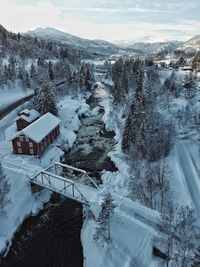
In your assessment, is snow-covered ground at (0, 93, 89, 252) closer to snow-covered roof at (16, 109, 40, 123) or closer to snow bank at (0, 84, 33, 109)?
snow-covered roof at (16, 109, 40, 123)

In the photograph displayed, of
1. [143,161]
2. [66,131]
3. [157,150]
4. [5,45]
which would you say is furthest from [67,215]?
[5,45]

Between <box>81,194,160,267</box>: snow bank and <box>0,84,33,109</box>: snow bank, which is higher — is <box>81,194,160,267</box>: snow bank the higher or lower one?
the lower one

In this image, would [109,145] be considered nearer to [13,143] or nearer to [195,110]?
[13,143]

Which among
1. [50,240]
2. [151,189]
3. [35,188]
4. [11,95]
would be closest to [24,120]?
[35,188]

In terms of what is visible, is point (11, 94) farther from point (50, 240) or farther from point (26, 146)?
point (50, 240)

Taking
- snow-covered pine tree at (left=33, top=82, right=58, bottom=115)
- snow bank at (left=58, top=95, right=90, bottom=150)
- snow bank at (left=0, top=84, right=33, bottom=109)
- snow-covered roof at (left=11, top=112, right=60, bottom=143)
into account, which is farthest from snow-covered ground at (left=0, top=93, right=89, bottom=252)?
snow bank at (left=0, top=84, right=33, bottom=109)

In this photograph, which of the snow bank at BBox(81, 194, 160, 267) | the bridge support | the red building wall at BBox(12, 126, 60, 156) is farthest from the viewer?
the red building wall at BBox(12, 126, 60, 156)

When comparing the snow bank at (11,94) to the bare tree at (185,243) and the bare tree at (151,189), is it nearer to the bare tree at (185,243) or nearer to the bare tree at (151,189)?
the bare tree at (151,189)

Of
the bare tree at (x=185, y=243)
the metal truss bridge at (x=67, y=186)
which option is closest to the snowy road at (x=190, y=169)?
the bare tree at (x=185, y=243)
